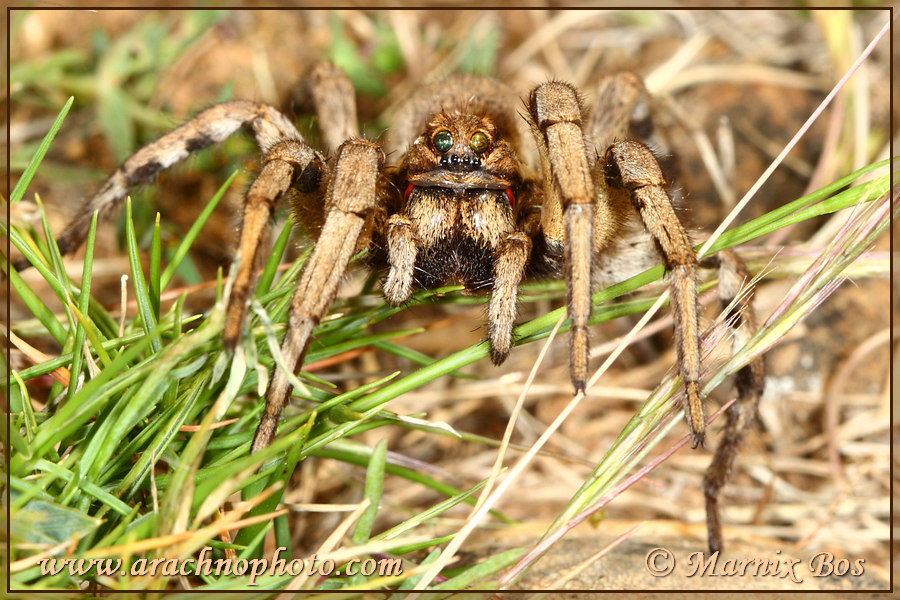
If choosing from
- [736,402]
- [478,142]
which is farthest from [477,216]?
[736,402]

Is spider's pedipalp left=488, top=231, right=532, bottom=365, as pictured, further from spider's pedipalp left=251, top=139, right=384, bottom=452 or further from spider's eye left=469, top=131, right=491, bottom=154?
spider's pedipalp left=251, top=139, right=384, bottom=452

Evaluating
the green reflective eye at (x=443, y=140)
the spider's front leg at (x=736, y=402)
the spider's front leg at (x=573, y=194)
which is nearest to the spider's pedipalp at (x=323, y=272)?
the green reflective eye at (x=443, y=140)

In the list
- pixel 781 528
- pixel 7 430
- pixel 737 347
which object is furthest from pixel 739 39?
pixel 7 430

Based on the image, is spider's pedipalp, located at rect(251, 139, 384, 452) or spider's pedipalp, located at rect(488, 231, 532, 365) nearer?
spider's pedipalp, located at rect(251, 139, 384, 452)

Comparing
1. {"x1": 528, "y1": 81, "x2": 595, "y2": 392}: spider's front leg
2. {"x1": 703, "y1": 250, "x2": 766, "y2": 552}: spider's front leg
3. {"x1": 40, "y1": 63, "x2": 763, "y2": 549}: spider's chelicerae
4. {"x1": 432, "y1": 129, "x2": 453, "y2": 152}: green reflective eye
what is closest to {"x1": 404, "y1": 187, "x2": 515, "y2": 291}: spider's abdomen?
{"x1": 40, "y1": 63, "x2": 763, "y2": 549}: spider's chelicerae

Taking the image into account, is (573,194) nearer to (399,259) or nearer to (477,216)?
(477,216)
